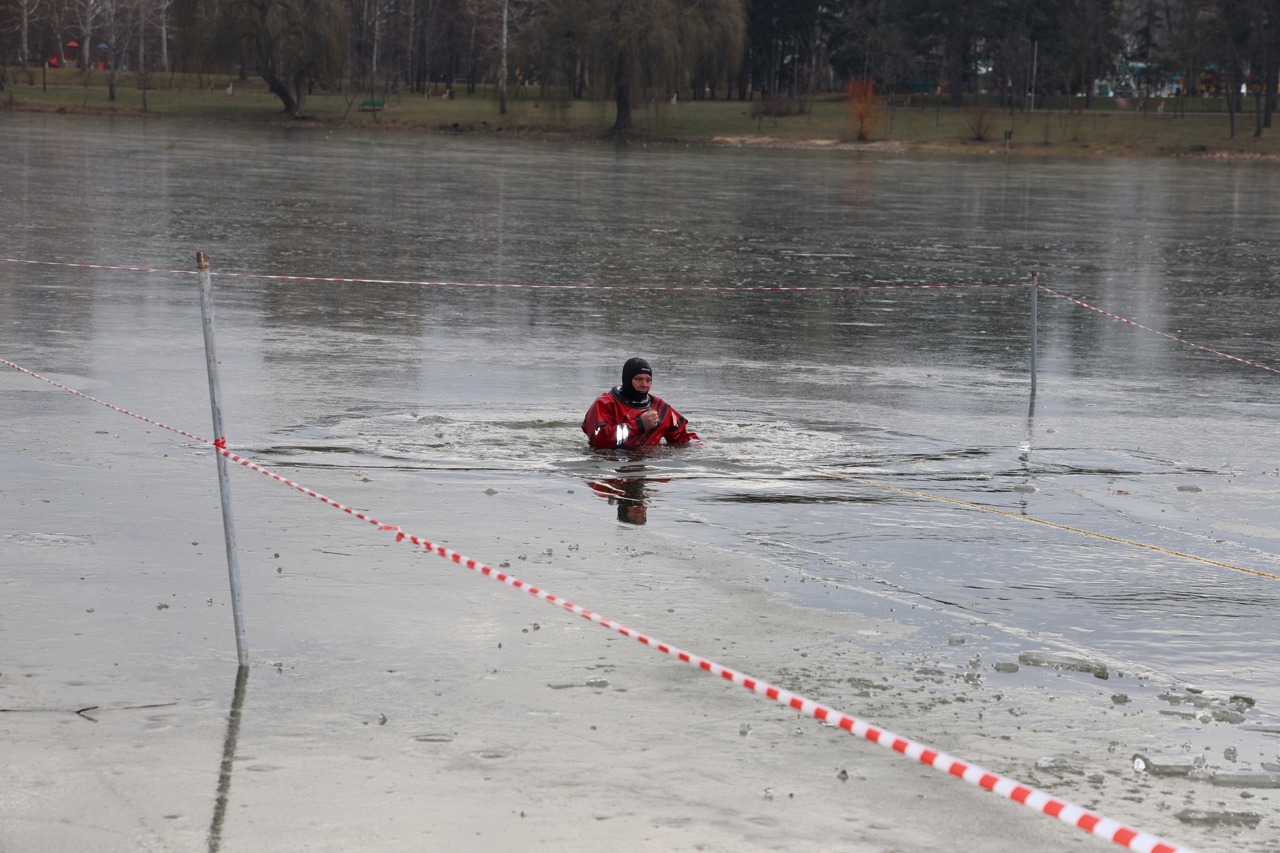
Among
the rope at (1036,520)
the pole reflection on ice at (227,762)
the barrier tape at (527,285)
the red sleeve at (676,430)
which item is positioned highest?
the barrier tape at (527,285)

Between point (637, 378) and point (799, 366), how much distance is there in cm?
495

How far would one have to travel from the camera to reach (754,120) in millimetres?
94312

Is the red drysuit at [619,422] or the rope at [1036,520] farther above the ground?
the red drysuit at [619,422]

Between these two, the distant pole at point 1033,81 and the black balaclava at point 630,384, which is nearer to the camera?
the black balaclava at point 630,384

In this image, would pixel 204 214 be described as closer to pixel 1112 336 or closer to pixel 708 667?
pixel 1112 336

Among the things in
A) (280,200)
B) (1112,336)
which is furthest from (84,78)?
(1112,336)

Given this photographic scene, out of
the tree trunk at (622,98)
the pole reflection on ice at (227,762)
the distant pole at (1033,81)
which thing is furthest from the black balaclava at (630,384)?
the distant pole at (1033,81)

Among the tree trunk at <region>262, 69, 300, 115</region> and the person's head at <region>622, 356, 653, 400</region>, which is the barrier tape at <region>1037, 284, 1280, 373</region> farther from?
the tree trunk at <region>262, 69, 300, 115</region>

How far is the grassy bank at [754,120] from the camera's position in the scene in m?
81.8

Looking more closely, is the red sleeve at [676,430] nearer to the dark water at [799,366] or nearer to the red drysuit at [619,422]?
the red drysuit at [619,422]

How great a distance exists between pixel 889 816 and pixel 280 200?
3083 cm

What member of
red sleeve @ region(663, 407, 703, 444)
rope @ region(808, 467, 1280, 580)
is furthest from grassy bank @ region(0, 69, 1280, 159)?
rope @ region(808, 467, 1280, 580)

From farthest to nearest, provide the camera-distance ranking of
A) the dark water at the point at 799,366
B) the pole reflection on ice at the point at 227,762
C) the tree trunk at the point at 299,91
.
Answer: the tree trunk at the point at 299,91
the dark water at the point at 799,366
the pole reflection on ice at the point at 227,762

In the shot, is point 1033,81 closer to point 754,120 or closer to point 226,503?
point 754,120
